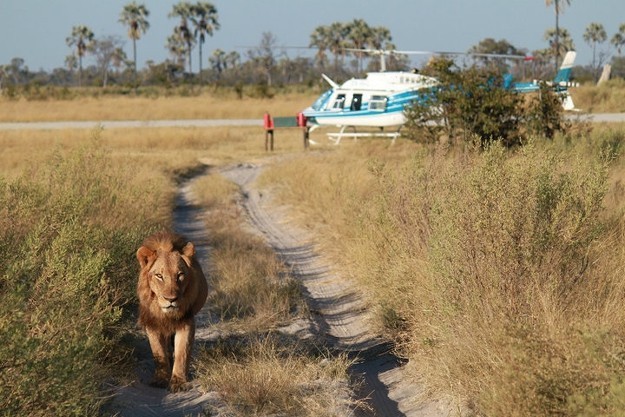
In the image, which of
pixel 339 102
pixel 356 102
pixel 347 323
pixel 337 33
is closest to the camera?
pixel 347 323

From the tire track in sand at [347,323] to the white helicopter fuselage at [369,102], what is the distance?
1501 centimetres

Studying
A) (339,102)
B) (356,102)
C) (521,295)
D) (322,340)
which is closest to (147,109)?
(339,102)

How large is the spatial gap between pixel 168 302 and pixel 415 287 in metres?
2.64

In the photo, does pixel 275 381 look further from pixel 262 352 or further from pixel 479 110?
pixel 479 110

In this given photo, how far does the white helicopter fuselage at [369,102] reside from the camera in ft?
109

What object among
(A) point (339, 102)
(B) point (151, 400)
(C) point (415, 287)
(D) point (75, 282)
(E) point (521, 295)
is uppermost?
(D) point (75, 282)

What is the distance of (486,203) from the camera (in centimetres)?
768

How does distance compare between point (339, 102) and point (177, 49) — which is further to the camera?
point (177, 49)

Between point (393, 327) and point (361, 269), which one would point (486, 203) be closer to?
point (393, 327)

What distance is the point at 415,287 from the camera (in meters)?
9.29

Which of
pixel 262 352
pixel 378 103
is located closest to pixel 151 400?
pixel 262 352

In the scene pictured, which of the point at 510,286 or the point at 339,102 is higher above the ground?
the point at 510,286

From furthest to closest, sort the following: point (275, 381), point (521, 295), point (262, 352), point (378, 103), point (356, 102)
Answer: point (356, 102)
point (378, 103)
point (262, 352)
point (275, 381)
point (521, 295)

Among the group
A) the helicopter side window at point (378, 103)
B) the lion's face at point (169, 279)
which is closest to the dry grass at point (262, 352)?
the lion's face at point (169, 279)
